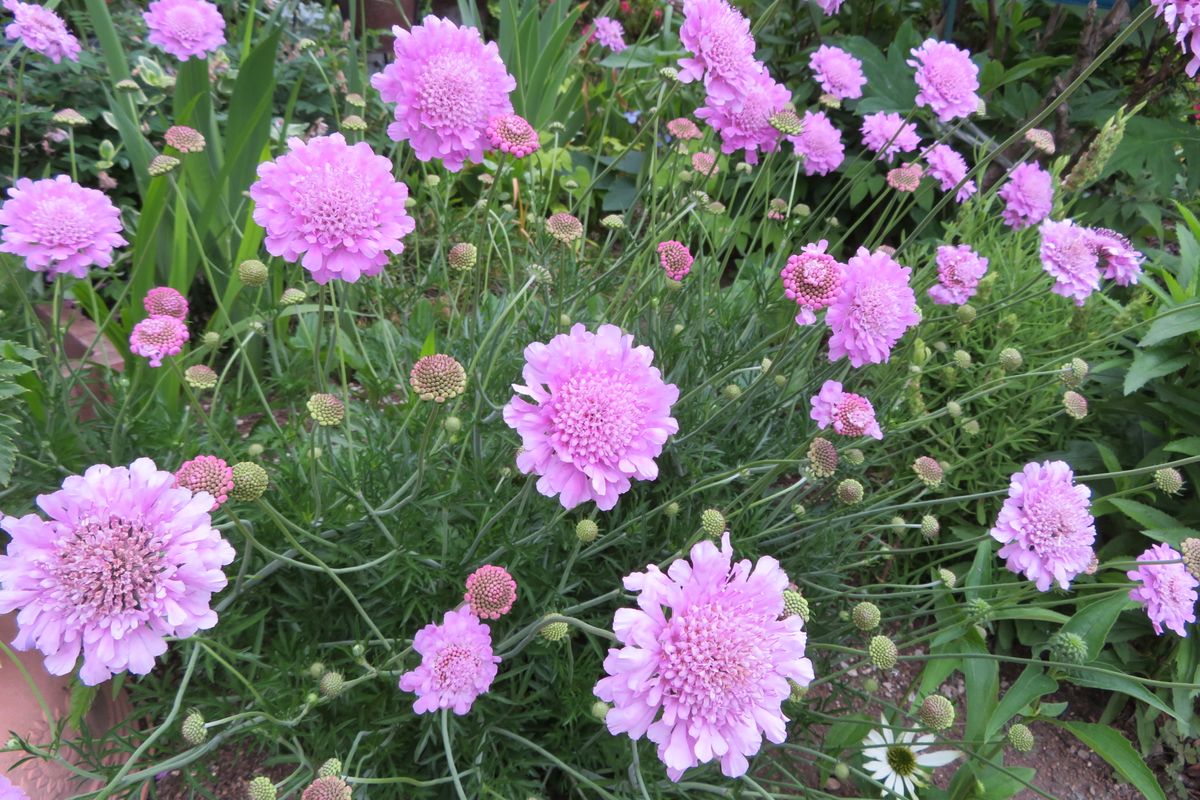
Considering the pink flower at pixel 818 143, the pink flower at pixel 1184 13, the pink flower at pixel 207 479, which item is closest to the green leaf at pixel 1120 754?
the pink flower at pixel 1184 13

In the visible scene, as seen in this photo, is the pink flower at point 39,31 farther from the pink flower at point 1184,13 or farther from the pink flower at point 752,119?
the pink flower at point 1184,13

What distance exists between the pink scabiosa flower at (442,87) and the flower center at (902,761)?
A: 5.76ft

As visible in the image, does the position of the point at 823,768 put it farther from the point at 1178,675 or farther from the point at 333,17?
the point at 333,17

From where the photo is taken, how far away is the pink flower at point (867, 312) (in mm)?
1744

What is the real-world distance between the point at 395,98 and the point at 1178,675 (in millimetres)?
2743

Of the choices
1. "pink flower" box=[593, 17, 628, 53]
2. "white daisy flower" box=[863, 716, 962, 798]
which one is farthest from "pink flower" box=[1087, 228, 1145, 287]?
"pink flower" box=[593, 17, 628, 53]

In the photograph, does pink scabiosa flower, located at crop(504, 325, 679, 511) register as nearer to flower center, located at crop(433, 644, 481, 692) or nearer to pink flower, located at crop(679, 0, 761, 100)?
flower center, located at crop(433, 644, 481, 692)

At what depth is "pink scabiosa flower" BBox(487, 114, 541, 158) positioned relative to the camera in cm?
165

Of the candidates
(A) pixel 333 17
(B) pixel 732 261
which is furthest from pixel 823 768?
(A) pixel 333 17

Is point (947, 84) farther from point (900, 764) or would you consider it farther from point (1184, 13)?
point (900, 764)

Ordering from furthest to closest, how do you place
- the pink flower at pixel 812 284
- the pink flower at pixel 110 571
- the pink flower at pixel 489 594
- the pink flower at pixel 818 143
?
the pink flower at pixel 818 143, the pink flower at pixel 812 284, the pink flower at pixel 489 594, the pink flower at pixel 110 571

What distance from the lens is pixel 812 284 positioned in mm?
1684

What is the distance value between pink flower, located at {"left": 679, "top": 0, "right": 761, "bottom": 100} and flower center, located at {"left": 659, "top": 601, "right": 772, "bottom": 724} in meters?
1.30

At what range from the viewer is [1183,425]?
2.45 m
